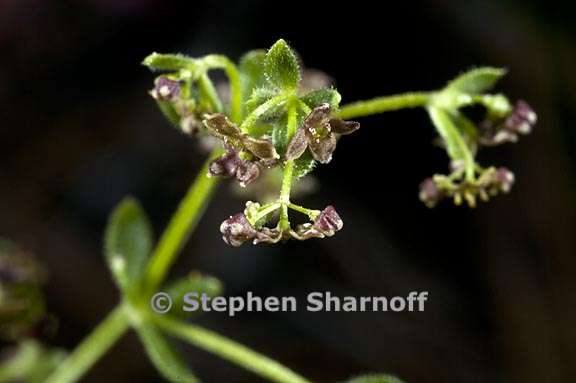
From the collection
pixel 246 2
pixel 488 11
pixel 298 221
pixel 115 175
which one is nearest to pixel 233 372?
pixel 298 221

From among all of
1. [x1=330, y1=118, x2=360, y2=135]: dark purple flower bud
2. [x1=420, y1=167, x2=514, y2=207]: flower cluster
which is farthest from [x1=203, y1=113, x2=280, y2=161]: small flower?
[x1=420, y1=167, x2=514, y2=207]: flower cluster

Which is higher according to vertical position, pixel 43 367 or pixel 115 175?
pixel 115 175

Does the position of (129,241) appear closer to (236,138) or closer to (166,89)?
(166,89)

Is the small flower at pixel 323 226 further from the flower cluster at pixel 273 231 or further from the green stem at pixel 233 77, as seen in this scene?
the green stem at pixel 233 77

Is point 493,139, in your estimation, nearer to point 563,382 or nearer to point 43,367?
point 563,382

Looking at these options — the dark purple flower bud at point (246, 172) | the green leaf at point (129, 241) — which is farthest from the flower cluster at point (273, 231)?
the green leaf at point (129, 241)
